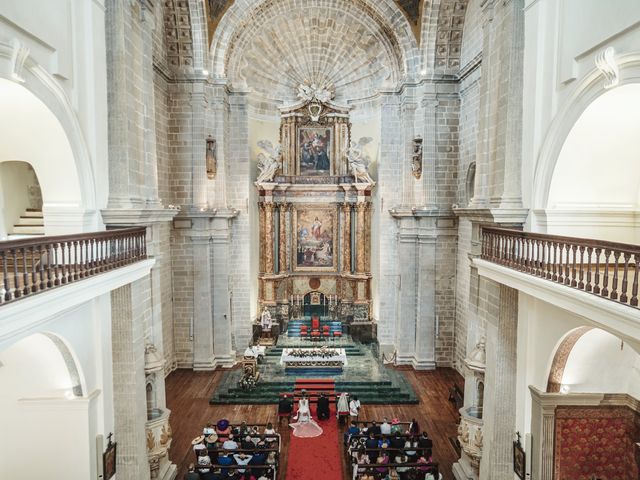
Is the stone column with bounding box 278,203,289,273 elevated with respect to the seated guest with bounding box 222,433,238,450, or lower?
elevated

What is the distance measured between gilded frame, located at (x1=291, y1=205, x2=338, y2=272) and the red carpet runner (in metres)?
7.48

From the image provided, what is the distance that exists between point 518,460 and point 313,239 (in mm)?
12757

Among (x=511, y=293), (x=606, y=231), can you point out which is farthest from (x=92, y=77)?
(x=606, y=231)

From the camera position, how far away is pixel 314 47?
1894cm

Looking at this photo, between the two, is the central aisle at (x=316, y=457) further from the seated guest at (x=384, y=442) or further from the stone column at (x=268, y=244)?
the stone column at (x=268, y=244)

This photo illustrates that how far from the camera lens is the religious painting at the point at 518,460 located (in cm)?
775

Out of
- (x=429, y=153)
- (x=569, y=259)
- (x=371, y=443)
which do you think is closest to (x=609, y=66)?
(x=569, y=259)

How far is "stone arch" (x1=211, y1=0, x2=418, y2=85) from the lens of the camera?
1539 cm

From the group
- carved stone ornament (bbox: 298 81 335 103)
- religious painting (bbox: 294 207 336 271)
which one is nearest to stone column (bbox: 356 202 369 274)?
religious painting (bbox: 294 207 336 271)

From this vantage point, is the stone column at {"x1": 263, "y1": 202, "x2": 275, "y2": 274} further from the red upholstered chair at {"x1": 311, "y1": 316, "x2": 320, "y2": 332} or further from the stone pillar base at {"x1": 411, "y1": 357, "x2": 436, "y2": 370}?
the stone pillar base at {"x1": 411, "y1": 357, "x2": 436, "y2": 370}

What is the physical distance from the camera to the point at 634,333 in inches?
186

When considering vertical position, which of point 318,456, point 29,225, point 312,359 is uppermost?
point 29,225

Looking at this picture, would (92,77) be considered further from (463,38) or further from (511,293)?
(463,38)

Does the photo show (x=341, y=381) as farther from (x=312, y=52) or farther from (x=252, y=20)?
(x=312, y=52)
